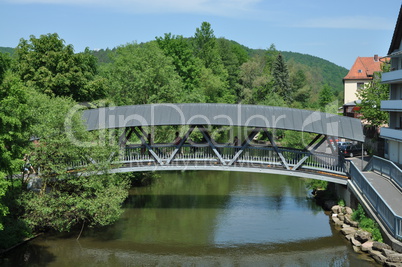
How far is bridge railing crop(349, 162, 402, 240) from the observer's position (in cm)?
1650

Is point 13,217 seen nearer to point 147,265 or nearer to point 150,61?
point 147,265

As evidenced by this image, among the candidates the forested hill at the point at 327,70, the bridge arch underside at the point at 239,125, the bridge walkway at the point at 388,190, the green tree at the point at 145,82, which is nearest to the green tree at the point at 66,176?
the bridge arch underside at the point at 239,125

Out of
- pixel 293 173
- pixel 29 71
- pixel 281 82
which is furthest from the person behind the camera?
pixel 281 82

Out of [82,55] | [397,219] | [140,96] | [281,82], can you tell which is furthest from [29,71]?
[281,82]

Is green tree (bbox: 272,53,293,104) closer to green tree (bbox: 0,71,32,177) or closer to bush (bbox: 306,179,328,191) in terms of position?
bush (bbox: 306,179,328,191)

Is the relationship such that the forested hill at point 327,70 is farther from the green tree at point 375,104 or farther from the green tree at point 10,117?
the green tree at point 10,117

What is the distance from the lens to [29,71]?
32719mm

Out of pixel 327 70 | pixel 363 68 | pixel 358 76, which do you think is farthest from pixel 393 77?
pixel 327 70

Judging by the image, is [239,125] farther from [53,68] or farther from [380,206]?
[53,68]

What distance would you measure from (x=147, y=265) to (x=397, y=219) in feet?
34.5

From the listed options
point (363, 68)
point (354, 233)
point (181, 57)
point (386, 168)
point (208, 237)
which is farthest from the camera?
point (363, 68)

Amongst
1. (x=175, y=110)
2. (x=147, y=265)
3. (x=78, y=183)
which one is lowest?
(x=147, y=265)

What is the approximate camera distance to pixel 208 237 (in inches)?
845

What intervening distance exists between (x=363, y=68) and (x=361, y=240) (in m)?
42.9
